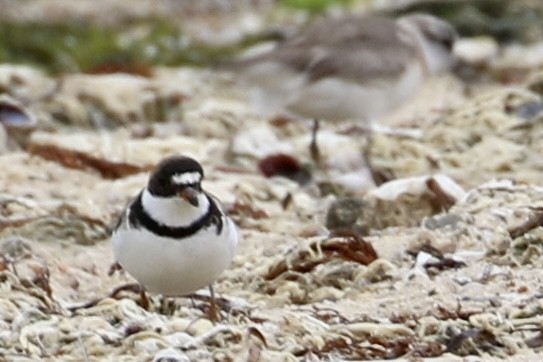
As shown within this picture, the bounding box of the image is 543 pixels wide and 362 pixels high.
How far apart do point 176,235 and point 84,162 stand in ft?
10.4

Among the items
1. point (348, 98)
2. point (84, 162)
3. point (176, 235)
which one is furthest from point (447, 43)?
point (176, 235)

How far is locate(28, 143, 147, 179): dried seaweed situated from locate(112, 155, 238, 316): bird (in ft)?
9.19

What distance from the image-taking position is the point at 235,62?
8.38 metres

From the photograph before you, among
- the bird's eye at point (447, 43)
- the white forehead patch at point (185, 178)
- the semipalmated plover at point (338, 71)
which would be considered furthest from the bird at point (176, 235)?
the bird's eye at point (447, 43)

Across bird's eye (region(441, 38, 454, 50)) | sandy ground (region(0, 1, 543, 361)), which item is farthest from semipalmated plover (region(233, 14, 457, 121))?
bird's eye (region(441, 38, 454, 50))

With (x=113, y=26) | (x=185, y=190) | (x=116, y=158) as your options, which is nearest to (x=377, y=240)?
(x=185, y=190)

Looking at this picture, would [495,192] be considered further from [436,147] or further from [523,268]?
[436,147]

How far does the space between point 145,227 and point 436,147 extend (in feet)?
12.9

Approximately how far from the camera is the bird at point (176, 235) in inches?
191

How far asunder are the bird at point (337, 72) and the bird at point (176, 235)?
3.36m

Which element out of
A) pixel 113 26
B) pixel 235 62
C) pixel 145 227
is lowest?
pixel 113 26

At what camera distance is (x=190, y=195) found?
16.0ft

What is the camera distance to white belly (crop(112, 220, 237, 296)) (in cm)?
485

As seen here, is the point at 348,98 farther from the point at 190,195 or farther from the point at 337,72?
the point at 190,195
